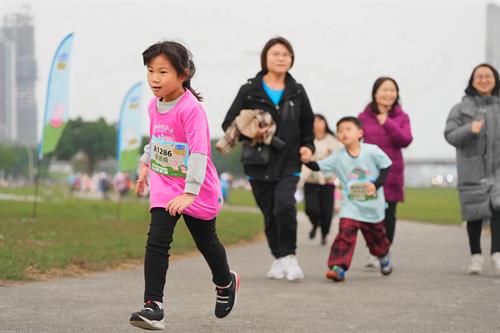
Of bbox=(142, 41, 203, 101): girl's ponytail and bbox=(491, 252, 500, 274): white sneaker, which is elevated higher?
bbox=(142, 41, 203, 101): girl's ponytail

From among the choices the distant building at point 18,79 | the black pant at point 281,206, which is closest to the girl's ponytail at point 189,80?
the black pant at point 281,206

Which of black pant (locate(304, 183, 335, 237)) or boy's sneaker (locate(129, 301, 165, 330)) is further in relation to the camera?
black pant (locate(304, 183, 335, 237))

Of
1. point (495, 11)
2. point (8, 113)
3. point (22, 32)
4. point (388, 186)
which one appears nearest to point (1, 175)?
point (8, 113)

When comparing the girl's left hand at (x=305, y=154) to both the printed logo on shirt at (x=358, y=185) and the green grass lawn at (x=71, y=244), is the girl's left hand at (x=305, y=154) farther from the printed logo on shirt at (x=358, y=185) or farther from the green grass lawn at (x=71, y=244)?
the green grass lawn at (x=71, y=244)

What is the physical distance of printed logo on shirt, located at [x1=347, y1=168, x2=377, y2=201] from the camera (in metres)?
8.12

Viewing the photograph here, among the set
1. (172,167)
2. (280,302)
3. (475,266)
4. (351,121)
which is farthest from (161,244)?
(475,266)

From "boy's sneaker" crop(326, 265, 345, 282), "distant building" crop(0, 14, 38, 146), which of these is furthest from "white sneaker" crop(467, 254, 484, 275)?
"distant building" crop(0, 14, 38, 146)

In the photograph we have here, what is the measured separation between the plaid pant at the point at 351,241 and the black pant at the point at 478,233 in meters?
0.92

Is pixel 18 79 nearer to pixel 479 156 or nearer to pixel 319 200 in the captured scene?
pixel 319 200

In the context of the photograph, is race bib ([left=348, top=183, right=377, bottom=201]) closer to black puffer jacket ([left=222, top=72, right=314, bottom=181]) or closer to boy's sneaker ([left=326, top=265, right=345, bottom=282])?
black puffer jacket ([left=222, top=72, right=314, bottom=181])

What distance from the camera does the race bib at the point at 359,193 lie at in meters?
8.12

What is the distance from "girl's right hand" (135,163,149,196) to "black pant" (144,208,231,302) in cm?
42

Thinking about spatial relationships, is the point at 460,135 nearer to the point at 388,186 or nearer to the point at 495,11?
the point at 388,186

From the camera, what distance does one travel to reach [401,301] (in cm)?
641
